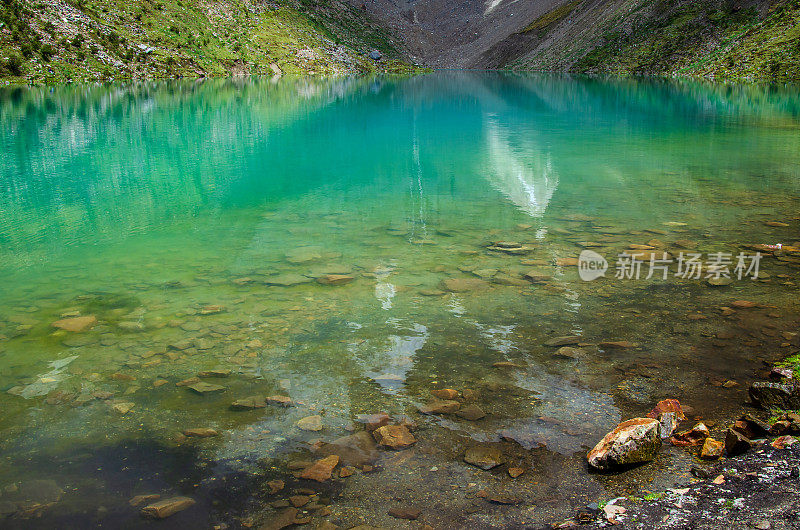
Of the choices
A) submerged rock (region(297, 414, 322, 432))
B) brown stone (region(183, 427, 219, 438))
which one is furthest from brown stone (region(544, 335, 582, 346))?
brown stone (region(183, 427, 219, 438))

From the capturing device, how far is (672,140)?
2936 cm

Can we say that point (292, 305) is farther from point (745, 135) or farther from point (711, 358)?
point (745, 135)

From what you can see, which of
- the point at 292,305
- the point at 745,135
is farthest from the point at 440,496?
the point at 745,135

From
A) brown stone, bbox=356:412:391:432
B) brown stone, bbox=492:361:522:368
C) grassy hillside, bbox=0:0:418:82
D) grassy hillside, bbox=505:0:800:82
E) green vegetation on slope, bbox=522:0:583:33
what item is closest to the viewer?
brown stone, bbox=356:412:391:432

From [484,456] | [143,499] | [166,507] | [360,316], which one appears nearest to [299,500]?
[166,507]

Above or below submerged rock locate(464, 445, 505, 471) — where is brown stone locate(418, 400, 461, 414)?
above

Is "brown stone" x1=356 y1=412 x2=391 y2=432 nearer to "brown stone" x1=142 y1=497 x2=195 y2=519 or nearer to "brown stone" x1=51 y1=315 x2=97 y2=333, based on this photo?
"brown stone" x1=142 y1=497 x2=195 y2=519

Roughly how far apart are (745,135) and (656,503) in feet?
100

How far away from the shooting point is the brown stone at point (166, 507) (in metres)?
5.47

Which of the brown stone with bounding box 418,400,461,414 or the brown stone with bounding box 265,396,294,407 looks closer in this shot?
the brown stone with bounding box 418,400,461,414

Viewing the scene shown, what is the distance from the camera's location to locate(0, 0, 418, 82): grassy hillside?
237 ft

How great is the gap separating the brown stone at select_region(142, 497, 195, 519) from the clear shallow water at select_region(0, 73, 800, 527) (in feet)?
0.38

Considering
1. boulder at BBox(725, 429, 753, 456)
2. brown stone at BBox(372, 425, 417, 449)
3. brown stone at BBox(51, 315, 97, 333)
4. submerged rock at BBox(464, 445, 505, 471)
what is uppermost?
brown stone at BBox(51, 315, 97, 333)

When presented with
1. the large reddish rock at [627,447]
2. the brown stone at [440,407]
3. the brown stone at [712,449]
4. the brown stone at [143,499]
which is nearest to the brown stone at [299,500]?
the brown stone at [143,499]
